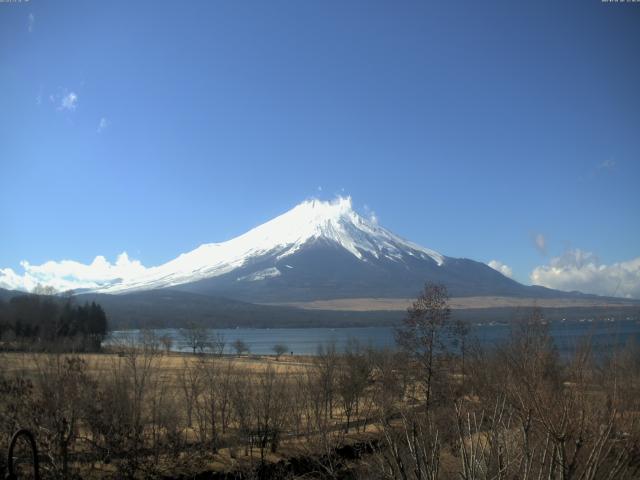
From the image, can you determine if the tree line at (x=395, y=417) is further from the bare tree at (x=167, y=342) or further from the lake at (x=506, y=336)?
the bare tree at (x=167, y=342)

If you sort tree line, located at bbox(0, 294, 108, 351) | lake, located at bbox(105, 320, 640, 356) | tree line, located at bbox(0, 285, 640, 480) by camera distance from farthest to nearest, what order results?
tree line, located at bbox(0, 294, 108, 351) < lake, located at bbox(105, 320, 640, 356) < tree line, located at bbox(0, 285, 640, 480)

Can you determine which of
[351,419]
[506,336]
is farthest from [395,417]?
[506,336]

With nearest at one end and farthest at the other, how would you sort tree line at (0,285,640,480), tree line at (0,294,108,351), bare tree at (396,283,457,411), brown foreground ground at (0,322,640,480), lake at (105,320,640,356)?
tree line at (0,285,640,480), brown foreground ground at (0,322,640,480), lake at (105,320,640,356), bare tree at (396,283,457,411), tree line at (0,294,108,351)

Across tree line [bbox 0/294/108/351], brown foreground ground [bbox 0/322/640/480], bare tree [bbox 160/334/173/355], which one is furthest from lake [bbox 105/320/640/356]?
tree line [bbox 0/294/108/351]

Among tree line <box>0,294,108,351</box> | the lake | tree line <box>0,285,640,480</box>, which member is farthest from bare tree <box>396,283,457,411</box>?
tree line <box>0,294,108,351</box>

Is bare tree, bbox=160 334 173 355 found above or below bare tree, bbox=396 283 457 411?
below

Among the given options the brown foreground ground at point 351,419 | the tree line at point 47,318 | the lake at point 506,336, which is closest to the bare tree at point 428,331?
the brown foreground ground at point 351,419

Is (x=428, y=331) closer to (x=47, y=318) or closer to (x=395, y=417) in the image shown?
(x=395, y=417)

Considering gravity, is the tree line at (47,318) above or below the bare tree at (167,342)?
above

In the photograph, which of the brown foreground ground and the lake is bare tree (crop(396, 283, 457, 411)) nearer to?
the brown foreground ground

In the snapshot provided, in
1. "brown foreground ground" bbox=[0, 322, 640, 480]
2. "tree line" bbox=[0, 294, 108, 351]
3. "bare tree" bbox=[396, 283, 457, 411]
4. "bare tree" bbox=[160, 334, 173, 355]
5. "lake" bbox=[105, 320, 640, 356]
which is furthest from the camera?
"tree line" bbox=[0, 294, 108, 351]

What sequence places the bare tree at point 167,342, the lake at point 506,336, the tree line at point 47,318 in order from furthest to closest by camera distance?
1. the tree line at point 47,318
2. the bare tree at point 167,342
3. the lake at point 506,336

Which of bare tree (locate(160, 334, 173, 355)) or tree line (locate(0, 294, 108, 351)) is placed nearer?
bare tree (locate(160, 334, 173, 355))

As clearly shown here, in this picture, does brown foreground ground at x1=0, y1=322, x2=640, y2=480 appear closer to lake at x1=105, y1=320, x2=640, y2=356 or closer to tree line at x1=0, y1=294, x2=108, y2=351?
lake at x1=105, y1=320, x2=640, y2=356
